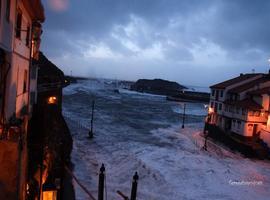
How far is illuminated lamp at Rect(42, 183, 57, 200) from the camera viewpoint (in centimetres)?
1059

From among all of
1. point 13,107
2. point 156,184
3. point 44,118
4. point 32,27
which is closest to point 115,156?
point 156,184

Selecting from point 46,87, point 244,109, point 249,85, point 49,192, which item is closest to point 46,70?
point 46,87

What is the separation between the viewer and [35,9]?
519 inches

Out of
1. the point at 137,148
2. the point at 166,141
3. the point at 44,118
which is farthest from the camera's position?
the point at 166,141

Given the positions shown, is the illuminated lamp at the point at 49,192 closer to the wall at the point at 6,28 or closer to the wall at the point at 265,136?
the wall at the point at 6,28

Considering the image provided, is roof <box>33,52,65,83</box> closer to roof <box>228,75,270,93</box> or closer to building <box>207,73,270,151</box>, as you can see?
building <box>207,73,270,151</box>

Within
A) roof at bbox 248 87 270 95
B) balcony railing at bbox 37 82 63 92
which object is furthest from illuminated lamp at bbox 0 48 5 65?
roof at bbox 248 87 270 95

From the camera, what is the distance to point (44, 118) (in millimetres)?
16953

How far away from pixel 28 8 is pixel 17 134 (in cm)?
636

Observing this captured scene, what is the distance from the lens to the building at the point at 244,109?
35.6m

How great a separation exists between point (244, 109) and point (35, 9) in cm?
2874

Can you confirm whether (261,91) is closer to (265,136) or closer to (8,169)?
(265,136)

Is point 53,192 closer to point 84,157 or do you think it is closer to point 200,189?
point 200,189

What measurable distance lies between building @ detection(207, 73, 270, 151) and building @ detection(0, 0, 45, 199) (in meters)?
27.0
